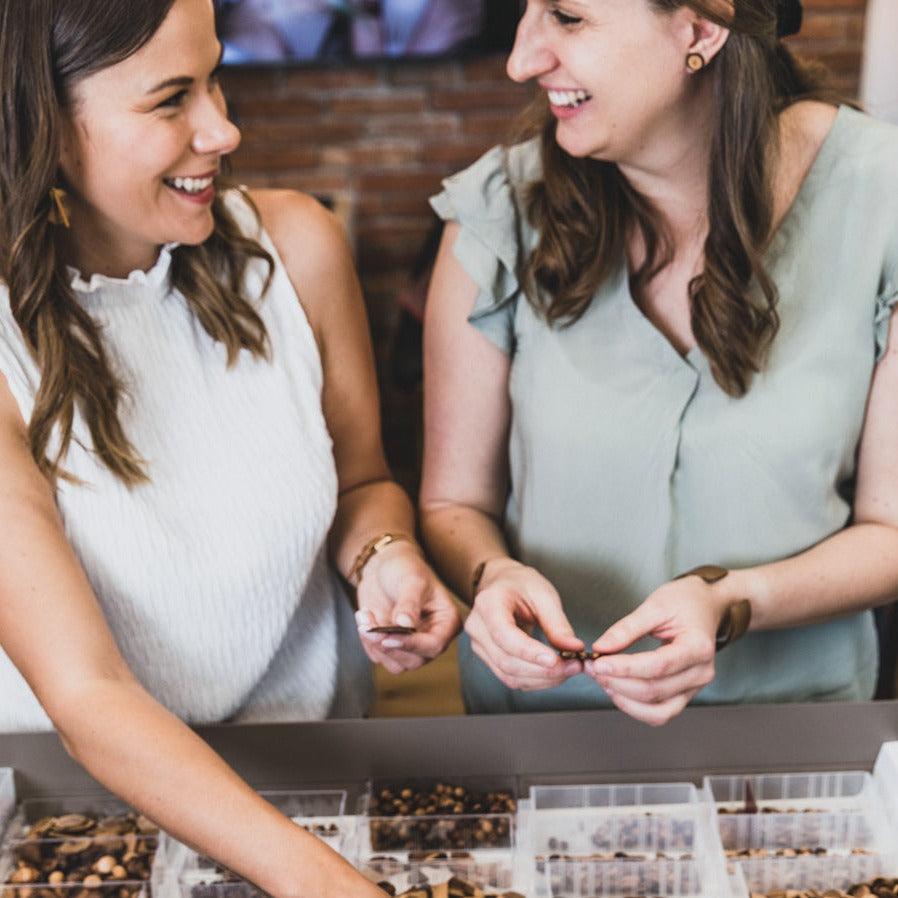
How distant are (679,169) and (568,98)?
0.20 metres

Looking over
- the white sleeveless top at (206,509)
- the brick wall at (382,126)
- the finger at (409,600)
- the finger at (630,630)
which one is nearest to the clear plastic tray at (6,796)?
the white sleeveless top at (206,509)

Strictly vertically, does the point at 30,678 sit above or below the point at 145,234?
below

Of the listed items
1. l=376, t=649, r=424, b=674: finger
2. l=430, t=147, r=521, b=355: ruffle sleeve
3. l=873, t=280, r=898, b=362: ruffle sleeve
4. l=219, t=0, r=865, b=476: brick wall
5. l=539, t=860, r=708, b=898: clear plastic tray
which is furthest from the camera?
l=219, t=0, r=865, b=476: brick wall

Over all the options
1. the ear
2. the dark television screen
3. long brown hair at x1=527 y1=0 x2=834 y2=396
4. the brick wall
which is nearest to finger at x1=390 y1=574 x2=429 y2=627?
long brown hair at x1=527 y1=0 x2=834 y2=396

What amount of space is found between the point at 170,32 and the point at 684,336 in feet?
2.56

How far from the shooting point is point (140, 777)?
4.02 ft

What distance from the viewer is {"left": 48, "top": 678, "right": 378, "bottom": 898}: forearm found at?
116 cm

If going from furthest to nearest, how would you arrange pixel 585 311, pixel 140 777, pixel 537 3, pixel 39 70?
pixel 585 311
pixel 537 3
pixel 39 70
pixel 140 777

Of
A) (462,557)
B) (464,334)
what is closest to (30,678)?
(462,557)

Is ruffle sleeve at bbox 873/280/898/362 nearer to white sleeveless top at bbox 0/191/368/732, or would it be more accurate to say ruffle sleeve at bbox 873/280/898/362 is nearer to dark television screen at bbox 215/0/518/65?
white sleeveless top at bbox 0/191/368/732

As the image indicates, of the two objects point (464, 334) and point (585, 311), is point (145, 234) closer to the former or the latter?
point (464, 334)

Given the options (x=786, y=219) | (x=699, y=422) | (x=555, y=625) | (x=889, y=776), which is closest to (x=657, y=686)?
(x=555, y=625)

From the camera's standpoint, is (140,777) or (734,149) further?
(734,149)

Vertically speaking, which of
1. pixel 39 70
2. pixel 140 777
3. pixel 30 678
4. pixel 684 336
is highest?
pixel 39 70
